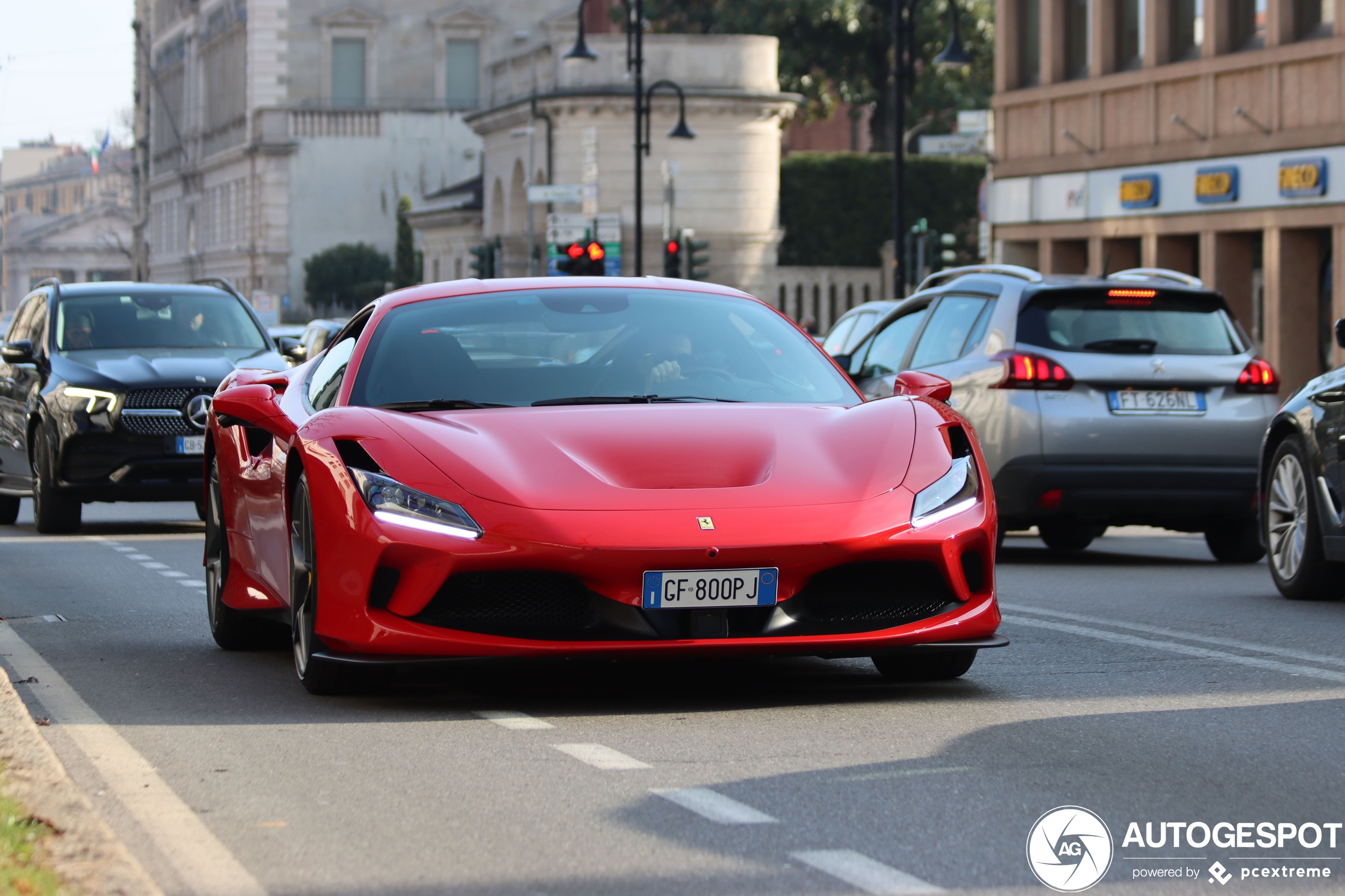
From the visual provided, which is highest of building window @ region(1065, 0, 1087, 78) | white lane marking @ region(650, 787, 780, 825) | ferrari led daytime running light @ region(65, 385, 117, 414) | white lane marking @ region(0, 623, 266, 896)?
building window @ region(1065, 0, 1087, 78)

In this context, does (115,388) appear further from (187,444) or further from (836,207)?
(836,207)

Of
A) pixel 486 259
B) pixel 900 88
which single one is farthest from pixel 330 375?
pixel 486 259

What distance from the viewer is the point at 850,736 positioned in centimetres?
673

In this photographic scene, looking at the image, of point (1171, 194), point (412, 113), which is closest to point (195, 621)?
point (1171, 194)

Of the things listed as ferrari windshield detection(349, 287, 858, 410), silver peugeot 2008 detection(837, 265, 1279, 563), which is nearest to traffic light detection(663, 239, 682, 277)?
silver peugeot 2008 detection(837, 265, 1279, 563)

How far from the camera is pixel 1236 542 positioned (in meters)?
14.4

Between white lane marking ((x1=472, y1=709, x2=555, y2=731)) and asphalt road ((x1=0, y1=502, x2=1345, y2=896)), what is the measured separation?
0.03 m

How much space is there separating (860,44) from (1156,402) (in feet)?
210

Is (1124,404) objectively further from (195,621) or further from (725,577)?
(725,577)

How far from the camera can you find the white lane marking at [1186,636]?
870 centimetres

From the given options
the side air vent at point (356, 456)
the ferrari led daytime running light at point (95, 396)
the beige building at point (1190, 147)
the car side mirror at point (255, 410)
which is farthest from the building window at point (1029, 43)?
the side air vent at point (356, 456)

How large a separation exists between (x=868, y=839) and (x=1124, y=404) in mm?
8633

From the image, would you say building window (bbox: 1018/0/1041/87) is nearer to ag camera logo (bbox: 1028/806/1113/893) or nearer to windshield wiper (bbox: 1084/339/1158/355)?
windshield wiper (bbox: 1084/339/1158/355)

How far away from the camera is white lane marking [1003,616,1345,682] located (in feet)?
27.0
